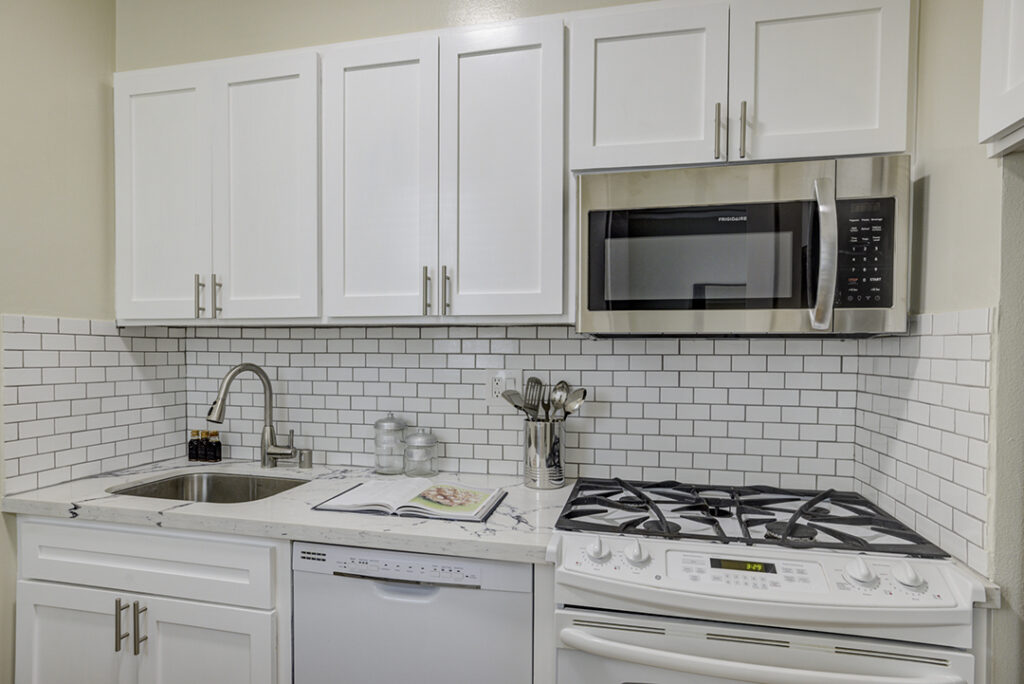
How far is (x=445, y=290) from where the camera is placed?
1749 millimetres

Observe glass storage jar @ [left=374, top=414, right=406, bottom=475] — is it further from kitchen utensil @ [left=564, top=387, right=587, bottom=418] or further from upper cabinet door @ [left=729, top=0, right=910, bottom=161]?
upper cabinet door @ [left=729, top=0, right=910, bottom=161]

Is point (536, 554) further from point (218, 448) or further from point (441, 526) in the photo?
point (218, 448)

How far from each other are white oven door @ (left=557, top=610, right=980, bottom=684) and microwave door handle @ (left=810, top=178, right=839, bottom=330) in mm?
698

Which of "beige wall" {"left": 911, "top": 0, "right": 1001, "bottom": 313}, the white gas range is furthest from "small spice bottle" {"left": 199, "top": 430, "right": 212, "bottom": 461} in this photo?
"beige wall" {"left": 911, "top": 0, "right": 1001, "bottom": 313}

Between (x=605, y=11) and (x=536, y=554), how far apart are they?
1.47 metres

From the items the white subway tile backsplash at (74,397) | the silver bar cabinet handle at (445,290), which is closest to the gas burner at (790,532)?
the silver bar cabinet handle at (445,290)

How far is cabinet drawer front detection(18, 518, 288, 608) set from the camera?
1.57 metres

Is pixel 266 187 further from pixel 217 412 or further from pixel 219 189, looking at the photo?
pixel 217 412

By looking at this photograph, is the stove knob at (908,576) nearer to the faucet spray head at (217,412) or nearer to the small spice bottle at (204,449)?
the faucet spray head at (217,412)

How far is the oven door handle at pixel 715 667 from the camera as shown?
1.15m

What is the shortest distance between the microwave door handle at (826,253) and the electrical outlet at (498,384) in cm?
97

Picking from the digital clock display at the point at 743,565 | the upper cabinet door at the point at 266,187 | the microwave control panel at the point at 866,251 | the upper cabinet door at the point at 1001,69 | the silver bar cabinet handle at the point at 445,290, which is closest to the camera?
the upper cabinet door at the point at 1001,69

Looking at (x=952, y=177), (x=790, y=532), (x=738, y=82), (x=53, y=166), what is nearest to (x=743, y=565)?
(x=790, y=532)

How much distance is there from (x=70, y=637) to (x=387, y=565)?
3.45 ft
